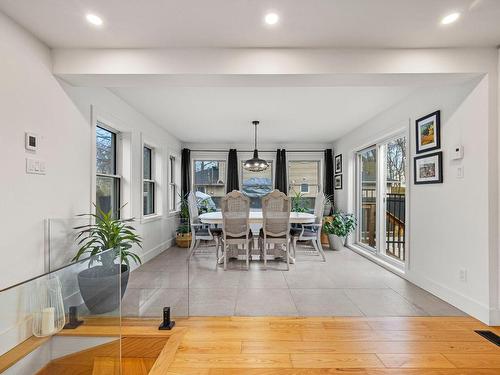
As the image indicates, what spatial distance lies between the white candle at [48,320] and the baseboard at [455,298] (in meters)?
3.26

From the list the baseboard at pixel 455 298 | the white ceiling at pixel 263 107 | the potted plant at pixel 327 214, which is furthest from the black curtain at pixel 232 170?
the baseboard at pixel 455 298

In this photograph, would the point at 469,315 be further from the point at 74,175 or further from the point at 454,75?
the point at 74,175

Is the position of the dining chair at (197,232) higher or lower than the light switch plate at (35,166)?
lower

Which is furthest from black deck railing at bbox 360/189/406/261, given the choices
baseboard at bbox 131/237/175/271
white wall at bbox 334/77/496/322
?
baseboard at bbox 131/237/175/271

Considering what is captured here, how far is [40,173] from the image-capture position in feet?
7.04

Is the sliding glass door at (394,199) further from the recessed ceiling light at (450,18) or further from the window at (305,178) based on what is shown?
the window at (305,178)

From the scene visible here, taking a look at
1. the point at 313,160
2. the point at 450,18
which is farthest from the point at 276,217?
the point at 313,160

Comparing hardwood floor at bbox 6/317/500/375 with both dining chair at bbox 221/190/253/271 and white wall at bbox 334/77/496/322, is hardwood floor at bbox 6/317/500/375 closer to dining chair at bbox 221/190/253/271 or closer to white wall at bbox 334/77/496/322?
white wall at bbox 334/77/496/322

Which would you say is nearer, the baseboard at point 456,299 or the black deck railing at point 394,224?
the baseboard at point 456,299

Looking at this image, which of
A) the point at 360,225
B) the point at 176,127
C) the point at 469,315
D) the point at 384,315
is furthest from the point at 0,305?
the point at 360,225

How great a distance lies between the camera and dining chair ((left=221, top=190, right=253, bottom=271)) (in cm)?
386

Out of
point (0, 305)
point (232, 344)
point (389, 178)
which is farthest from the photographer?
point (389, 178)

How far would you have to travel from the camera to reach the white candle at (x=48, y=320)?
1.50m

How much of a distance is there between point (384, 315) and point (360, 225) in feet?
10.2
